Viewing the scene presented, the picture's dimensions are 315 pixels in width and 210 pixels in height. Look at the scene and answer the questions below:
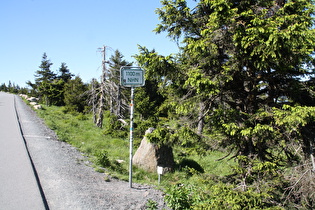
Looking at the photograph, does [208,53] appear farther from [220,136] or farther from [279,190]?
[279,190]

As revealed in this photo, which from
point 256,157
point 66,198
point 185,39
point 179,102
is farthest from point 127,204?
point 185,39

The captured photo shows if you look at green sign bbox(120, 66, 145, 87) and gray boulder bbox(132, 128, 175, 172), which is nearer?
green sign bbox(120, 66, 145, 87)

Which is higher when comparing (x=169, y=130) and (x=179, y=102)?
(x=179, y=102)

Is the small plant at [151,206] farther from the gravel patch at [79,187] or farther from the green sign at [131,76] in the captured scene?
the green sign at [131,76]

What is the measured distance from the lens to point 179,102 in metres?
6.26

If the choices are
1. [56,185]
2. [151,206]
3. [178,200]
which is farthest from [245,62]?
[56,185]

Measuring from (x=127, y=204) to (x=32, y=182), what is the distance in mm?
2320

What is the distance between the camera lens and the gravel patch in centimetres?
503

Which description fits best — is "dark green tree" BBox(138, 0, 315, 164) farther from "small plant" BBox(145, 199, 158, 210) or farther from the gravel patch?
the gravel patch

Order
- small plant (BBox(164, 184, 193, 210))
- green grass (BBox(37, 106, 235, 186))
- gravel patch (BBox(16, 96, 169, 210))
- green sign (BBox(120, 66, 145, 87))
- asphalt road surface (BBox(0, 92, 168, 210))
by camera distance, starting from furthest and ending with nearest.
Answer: green grass (BBox(37, 106, 235, 186))
green sign (BBox(120, 66, 145, 87))
small plant (BBox(164, 184, 193, 210))
gravel patch (BBox(16, 96, 169, 210))
asphalt road surface (BBox(0, 92, 168, 210))

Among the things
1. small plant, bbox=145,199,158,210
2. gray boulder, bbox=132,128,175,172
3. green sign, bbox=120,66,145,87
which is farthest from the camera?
gray boulder, bbox=132,128,175,172

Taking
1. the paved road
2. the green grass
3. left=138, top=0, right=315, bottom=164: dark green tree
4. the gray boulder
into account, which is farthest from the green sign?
the gray boulder

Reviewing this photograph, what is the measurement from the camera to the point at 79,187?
18.6 feet

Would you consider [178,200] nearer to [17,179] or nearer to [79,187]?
[79,187]
